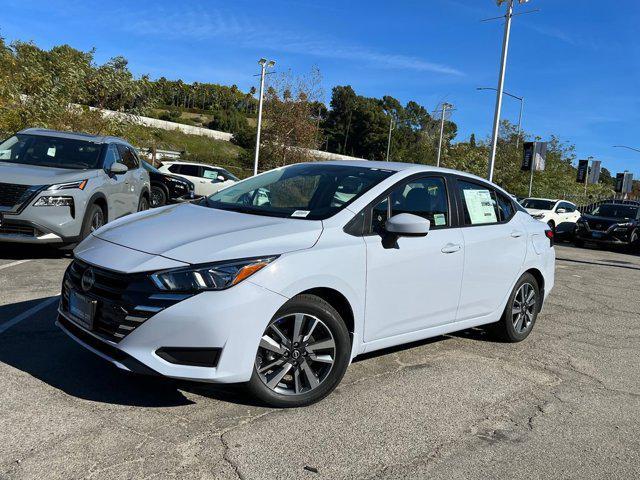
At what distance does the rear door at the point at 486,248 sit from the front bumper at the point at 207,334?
2111 mm

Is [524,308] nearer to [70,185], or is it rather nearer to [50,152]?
[70,185]

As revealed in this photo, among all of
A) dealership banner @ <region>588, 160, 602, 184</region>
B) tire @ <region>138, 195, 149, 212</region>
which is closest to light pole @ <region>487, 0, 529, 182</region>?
tire @ <region>138, 195, 149, 212</region>

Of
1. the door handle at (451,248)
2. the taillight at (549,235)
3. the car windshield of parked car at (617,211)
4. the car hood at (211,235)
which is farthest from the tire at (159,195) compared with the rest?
the car windshield of parked car at (617,211)

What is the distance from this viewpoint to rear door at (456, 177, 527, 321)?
4867 millimetres

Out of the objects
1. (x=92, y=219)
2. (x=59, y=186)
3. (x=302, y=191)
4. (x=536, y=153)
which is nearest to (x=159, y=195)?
(x=92, y=219)

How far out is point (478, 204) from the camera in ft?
17.0

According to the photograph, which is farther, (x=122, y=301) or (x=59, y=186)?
(x=59, y=186)

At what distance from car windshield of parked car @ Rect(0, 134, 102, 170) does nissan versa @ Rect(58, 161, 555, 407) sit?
4545mm

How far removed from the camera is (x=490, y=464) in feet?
10.5

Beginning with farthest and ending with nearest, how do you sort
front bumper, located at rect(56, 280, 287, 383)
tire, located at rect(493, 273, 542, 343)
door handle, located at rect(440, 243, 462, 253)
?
tire, located at rect(493, 273, 542, 343), door handle, located at rect(440, 243, 462, 253), front bumper, located at rect(56, 280, 287, 383)

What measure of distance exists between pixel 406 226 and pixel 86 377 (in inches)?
93.4

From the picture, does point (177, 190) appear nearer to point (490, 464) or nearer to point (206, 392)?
point (206, 392)

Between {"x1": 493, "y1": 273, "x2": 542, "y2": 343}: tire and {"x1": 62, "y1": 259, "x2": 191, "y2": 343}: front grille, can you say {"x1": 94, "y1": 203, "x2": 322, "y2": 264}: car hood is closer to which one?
{"x1": 62, "y1": 259, "x2": 191, "y2": 343}: front grille

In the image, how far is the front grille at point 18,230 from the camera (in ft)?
24.1
